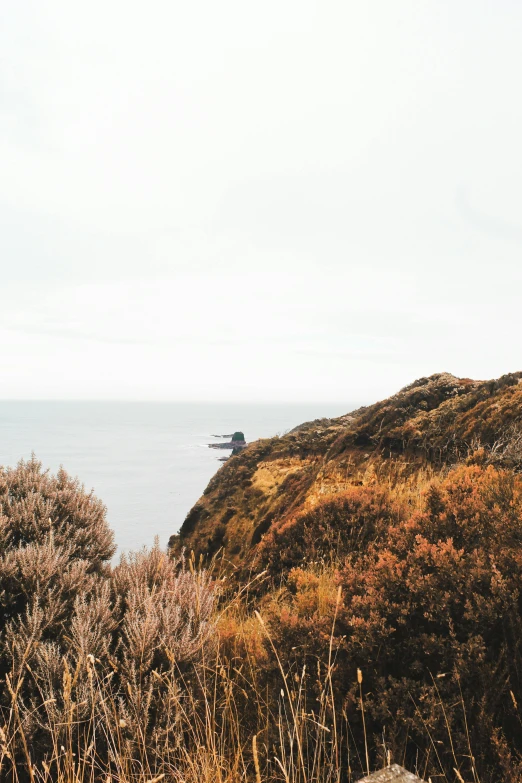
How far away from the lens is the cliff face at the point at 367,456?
8.53 meters

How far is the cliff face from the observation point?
8531 millimetres

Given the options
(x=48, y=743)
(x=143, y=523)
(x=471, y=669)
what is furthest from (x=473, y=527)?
(x=143, y=523)

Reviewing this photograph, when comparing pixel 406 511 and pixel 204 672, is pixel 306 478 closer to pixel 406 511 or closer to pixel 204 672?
pixel 406 511

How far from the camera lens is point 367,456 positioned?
1092 cm

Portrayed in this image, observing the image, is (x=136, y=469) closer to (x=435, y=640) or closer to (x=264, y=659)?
(x=264, y=659)

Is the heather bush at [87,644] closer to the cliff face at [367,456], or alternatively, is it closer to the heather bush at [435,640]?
the heather bush at [435,640]

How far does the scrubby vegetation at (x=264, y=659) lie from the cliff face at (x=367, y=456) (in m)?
3.51

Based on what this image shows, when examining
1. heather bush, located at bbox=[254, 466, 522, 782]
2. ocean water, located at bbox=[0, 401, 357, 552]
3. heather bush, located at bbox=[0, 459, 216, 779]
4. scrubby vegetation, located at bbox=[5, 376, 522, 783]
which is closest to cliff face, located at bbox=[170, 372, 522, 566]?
heather bush, located at bbox=[254, 466, 522, 782]

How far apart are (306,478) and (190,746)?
866cm

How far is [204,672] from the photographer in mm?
3180

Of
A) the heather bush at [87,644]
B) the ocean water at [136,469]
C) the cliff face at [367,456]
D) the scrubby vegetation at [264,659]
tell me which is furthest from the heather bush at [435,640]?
the ocean water at [136,469]

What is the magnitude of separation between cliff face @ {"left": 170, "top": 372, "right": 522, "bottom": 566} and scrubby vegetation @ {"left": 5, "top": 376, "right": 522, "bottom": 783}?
3507mm

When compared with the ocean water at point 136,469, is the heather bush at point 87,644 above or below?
above

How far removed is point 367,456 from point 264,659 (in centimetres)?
805
